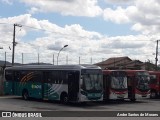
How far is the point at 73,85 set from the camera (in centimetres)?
2852

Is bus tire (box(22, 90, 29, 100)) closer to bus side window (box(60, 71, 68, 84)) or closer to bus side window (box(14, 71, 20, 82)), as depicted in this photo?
bus side window (box(14, 71, 20, 82))

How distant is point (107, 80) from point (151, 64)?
60.6m

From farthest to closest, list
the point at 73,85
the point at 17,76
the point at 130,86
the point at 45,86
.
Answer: the point at 17,76
the point at 130,86
the point at 45,86
the point at 73,85

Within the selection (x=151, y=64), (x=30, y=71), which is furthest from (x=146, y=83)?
(x=151, y=64)

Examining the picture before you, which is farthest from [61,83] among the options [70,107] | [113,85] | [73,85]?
[113,85]

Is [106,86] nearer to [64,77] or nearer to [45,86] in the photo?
[64,77]

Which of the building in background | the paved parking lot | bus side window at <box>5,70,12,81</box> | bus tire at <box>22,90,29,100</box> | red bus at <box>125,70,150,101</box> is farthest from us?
the building in background

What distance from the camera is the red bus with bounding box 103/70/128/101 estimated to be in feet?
102

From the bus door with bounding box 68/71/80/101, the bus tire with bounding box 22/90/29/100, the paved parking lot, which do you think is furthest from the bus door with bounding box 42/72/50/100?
the bus door with bounding box 68/71/80/101

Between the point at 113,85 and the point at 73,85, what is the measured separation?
385 cm

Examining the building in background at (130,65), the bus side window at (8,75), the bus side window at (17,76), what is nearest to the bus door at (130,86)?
the bus side window at (17,76)

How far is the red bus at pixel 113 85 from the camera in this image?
1219 inches

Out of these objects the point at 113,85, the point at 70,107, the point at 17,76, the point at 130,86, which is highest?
the point at 17,76

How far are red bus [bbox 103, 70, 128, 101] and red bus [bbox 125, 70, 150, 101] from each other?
5.21 feet
